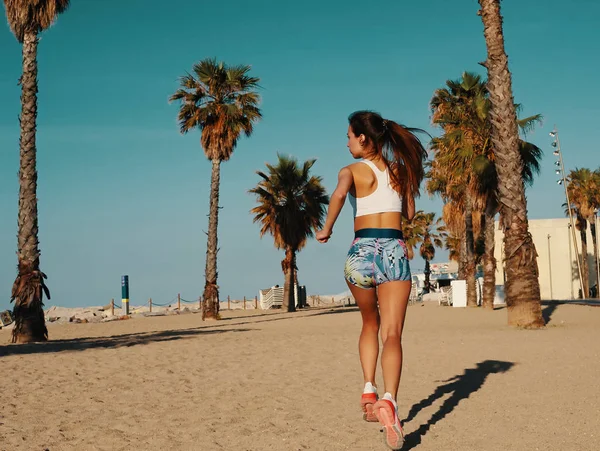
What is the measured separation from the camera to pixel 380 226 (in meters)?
4.70

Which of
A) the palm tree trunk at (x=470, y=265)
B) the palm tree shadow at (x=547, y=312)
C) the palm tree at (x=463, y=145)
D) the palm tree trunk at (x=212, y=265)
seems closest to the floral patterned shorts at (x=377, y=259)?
the palm tree shadow at (x=547, y=312)

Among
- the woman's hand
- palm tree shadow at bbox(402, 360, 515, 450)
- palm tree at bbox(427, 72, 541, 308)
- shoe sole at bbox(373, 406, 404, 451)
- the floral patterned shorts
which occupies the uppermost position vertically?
palm tree at bbox(427, 72, 541, 308)

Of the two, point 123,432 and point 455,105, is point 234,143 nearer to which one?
point 455,105

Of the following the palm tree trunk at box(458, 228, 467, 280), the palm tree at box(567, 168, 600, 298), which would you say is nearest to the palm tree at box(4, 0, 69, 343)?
the palm tree trunk at box(458, 228, 467, 280)

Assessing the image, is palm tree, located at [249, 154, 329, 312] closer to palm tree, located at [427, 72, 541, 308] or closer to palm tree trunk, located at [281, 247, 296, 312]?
palm tree trunk, located at [281, 247, 296, 312]

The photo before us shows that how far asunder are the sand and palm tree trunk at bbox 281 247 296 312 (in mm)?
28042

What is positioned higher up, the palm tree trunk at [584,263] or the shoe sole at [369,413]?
the palm tree trunk at [584,263]

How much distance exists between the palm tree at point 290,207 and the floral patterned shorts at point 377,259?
1439 inches

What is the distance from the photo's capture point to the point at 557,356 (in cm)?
1055

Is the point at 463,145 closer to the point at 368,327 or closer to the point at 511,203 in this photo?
the point at 511,203

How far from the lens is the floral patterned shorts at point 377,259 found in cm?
463

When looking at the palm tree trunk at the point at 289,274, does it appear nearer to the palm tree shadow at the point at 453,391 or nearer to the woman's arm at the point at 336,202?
the palm tree shadow at the point at 453,391

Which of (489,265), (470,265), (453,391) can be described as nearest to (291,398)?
(453,391)

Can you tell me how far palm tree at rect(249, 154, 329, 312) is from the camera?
41594 millimetres
